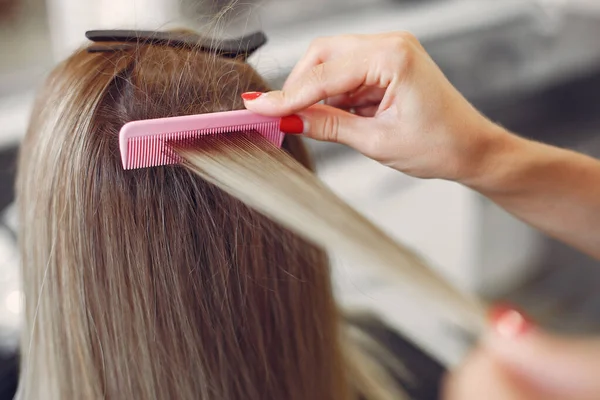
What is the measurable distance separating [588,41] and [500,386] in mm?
1926

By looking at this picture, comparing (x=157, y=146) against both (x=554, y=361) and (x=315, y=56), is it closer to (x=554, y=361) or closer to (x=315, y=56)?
(x=315, y=56)

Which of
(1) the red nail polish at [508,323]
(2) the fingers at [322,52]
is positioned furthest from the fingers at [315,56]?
(1) the red nail polish at [508,323]

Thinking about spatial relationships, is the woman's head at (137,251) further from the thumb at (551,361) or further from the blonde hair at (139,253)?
the thumb at (551,361)

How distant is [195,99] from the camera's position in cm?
64

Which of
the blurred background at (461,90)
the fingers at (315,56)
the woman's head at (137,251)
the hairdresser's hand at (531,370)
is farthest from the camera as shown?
the blurred background at (461,90)

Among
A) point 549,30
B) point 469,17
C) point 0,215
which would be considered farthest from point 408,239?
point 0,215

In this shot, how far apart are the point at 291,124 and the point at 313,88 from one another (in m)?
0.05

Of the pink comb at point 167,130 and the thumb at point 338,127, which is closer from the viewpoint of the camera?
the pink comb at point 167,130

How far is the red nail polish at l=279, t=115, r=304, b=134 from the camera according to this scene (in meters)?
0.66

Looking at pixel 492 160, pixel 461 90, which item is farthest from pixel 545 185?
pixel 461 90

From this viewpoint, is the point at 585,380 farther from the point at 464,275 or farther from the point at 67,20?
the point at 464,275

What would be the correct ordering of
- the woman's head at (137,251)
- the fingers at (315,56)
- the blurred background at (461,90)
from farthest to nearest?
the blurred background at (461,90)
the fingers at (315,56)
the woman's head at (137,251)

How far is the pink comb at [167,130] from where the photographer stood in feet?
1.89

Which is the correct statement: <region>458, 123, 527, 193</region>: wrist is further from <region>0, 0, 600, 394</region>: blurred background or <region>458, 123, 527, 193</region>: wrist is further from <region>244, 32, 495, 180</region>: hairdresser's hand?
<region>0, 0, 600, 394</region>: blurred background
